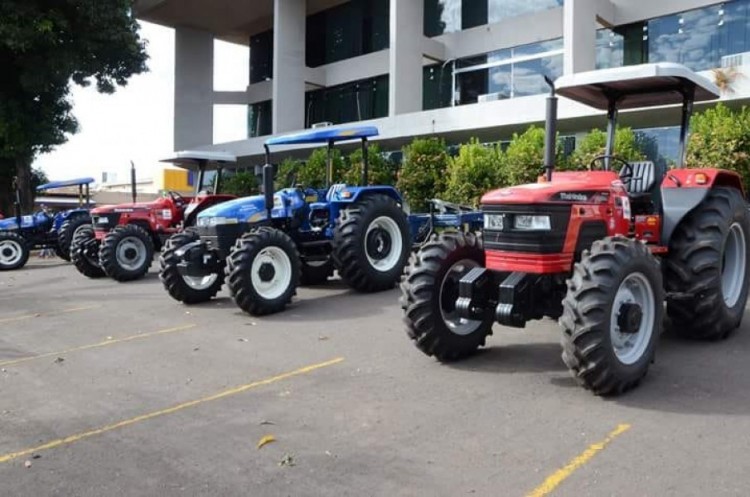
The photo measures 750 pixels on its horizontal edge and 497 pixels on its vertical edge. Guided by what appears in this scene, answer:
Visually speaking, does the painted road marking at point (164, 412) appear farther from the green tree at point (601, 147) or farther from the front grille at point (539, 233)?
the green tree at point (601, 147)

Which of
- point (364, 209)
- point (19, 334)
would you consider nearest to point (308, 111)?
point (364, 209)

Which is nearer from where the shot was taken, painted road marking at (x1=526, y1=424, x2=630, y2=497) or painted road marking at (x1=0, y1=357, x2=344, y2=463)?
painted road marking at (x1=526, y1=424, x2=630, y2=497)

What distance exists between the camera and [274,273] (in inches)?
365

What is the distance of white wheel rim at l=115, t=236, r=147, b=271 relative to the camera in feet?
44.1

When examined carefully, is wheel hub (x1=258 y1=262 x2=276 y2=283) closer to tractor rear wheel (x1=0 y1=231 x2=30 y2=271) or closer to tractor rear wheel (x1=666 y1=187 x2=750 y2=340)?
tractor rear wheel (x1=666 y1=187 x2=750 y2=340)

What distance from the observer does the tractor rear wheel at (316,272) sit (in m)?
11.5

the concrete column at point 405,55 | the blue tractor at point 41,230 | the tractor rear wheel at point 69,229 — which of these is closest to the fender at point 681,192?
the blue tractor at point 41,230

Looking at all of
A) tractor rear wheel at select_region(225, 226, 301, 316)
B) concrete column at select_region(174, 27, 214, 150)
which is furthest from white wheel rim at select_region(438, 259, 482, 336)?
concrete column at select_region(174, 27, 214, 150)

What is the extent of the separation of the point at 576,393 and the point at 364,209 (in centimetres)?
583

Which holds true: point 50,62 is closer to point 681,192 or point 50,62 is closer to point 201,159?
point 201,159

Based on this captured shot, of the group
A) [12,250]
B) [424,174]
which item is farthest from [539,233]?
[12,250]

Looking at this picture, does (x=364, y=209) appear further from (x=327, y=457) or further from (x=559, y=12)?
(x=559, y=12)

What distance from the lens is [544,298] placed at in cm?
571

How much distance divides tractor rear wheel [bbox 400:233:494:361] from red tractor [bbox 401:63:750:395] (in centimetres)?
1
